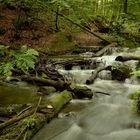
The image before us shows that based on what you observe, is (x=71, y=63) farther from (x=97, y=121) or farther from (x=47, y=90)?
(x=97, y=121)

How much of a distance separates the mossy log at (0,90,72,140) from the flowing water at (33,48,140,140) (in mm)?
165

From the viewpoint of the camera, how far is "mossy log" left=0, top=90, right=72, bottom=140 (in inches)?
219

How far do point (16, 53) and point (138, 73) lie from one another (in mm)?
3950

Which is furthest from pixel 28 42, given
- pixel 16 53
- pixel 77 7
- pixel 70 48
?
pixel 16 53

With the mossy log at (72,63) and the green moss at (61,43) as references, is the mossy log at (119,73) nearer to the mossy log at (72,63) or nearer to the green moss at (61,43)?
the mossy log at (72,63)

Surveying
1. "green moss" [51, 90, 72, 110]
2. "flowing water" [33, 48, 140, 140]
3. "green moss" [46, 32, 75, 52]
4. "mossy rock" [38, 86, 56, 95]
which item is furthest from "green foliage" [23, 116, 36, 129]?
"green moss" [46, 32, 75, 52]

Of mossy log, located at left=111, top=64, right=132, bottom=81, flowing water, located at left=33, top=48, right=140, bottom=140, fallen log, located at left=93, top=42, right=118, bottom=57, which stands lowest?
flowing water, located at left=33, top=48, right=140, bottom=140

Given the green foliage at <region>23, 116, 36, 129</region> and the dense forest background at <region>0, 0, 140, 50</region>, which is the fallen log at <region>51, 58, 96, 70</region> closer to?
the dense forest background at <region>0, 0, 140, 50</region>

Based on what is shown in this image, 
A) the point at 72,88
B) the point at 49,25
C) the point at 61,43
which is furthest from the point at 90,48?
the point at 72,88

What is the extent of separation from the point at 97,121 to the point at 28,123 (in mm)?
2085

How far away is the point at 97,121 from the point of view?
7.25m

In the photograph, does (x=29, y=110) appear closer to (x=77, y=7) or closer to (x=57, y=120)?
(x=57, y=120)

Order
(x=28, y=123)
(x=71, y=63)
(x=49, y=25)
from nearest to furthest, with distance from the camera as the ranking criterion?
(x=28, y=123) → (x=71, y=63) → (x=49, y=25)

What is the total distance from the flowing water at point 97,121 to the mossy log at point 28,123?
0.54 ft
